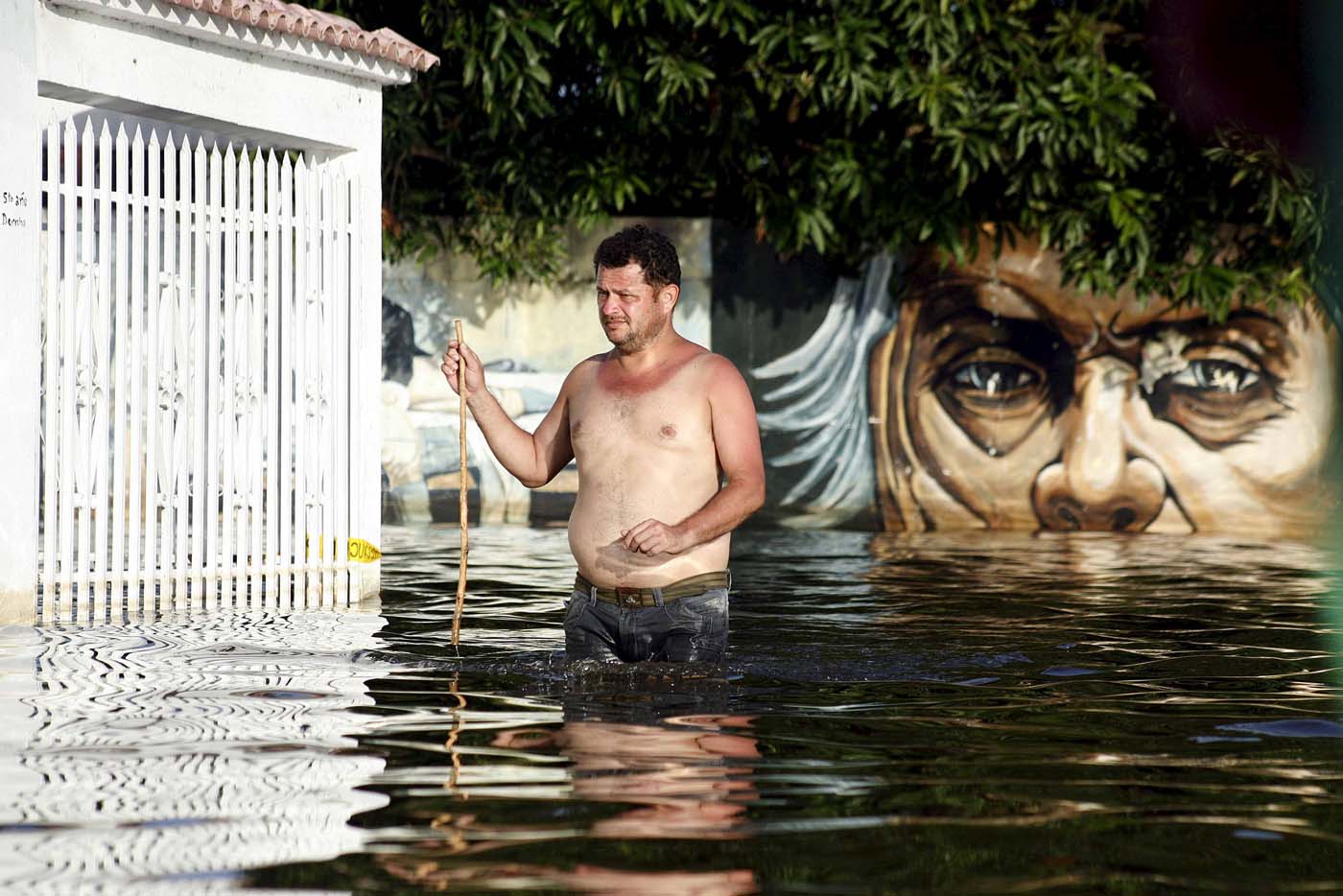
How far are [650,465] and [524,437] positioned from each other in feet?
2.10

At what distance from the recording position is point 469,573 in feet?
42.7

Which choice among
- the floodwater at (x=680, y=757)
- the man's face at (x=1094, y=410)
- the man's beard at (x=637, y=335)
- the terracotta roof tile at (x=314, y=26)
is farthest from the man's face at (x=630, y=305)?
the man's face at (x=1094, y=410)

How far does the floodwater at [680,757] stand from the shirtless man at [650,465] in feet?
0.57

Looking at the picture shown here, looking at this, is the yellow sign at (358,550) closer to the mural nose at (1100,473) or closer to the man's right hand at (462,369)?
the man's right hand at (462,369)

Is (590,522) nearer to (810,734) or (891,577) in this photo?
(810,734)

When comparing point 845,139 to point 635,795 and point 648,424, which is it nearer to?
point 648,424

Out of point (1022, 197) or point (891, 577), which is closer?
point (891, 577)

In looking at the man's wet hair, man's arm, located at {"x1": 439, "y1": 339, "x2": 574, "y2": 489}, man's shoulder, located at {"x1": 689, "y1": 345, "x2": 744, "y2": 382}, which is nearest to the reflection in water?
man's arm, located at {"x1": 439, "y1": 339, "x2": 574, "y2": 489}

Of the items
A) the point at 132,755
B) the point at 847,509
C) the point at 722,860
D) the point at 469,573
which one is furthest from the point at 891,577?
the point at 722,860

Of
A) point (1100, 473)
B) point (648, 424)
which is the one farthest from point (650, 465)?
point (1100, 473)

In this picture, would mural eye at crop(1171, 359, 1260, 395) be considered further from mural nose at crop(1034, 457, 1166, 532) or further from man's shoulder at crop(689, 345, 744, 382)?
man's shoulder at crop(689, 345, 744, 382)

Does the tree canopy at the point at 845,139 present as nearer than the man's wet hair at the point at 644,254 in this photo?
No

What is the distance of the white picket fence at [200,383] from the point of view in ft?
31.3

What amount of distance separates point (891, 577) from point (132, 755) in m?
8.13
